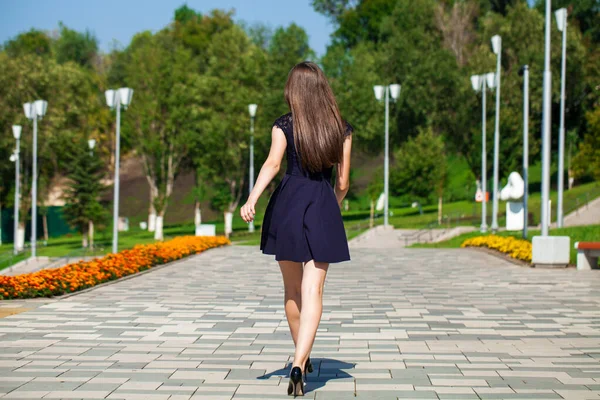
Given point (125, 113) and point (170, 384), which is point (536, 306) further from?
point (125, 113)

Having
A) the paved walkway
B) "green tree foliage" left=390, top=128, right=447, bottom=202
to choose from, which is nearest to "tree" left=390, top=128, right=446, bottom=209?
"green tree foliage" left=390, top=128, right=447, bottom=202

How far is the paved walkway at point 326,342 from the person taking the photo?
19.7ft

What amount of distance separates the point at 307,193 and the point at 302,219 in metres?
0.17

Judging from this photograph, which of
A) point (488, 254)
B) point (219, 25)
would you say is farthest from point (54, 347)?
point (219, 25)

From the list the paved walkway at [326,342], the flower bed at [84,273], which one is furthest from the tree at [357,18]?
the paved walkway at [326,342]

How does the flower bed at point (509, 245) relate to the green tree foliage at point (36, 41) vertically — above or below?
below

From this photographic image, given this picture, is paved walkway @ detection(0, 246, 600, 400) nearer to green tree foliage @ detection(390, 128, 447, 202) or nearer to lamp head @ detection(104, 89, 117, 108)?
lamp head @ detection(104, 89, 117, 108)

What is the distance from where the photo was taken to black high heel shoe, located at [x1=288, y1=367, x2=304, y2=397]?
546 centimetres

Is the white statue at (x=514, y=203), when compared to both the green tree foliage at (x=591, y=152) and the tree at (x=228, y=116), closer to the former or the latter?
the green tree foliage at (x=591, y=152)

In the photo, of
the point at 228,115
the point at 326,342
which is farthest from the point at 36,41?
the point at 326,342

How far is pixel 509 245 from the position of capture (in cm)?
2211

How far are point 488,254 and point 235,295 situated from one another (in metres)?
11.9

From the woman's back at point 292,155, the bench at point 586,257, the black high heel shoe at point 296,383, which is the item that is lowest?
the black high heel shoe at point 296,383

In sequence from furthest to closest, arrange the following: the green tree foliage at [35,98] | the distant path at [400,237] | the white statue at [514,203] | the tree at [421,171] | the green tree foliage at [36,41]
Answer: the green tree foliage at [36,41] < the green tree foliage at [35,98] < the tree at [421,171] < the distant path at [400,237] < the white statue at [514,203]
